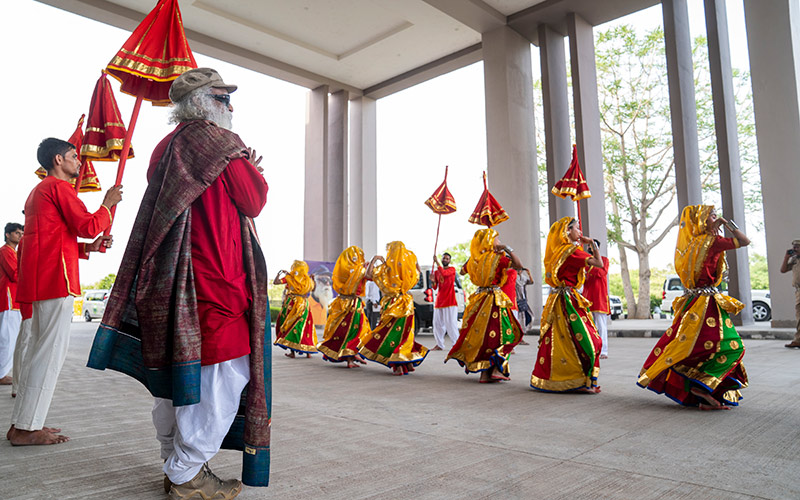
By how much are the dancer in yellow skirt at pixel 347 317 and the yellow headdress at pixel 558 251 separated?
2.78m

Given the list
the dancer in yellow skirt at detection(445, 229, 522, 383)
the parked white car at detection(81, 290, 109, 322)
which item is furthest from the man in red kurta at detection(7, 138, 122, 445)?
the parked white car at detection(81, 290, 109, 322)

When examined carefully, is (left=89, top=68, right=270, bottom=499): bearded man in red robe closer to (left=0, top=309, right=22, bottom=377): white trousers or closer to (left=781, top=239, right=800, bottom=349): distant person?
(left=0, top=309, right=22, bottom=377): white trousers

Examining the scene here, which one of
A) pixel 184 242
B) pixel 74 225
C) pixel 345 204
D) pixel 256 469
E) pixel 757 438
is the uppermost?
pixel 345 204

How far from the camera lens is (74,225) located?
131 inches

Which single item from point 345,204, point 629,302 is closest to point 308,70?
point 345,204

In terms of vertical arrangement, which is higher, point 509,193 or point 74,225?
point 509,193

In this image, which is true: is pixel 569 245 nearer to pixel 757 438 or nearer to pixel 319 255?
pixel 757 438

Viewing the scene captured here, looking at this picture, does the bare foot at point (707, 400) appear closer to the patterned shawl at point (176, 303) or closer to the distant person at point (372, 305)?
the patterned shawl at point (176, 303)

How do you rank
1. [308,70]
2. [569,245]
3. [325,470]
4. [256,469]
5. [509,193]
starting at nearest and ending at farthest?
[256,469] < [325,470] < [569,245] < [509,193] < [308,70]

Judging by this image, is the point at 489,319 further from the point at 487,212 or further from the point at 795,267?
the point at 795,267

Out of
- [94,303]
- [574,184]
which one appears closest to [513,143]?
[574,184]

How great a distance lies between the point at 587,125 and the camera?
13766 millimetres

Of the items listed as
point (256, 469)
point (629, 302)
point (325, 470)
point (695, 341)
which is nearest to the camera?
point (256, 469)

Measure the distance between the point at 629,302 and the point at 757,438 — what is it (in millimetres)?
17693
